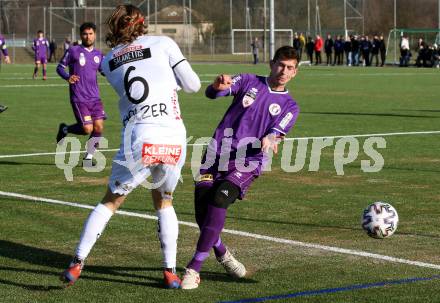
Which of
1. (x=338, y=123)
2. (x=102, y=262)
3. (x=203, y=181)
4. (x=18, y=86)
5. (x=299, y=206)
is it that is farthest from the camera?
(x=18, y=86)

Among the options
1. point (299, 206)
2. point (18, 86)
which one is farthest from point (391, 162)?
point (18, 86)

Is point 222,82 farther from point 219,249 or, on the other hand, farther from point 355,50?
point 355,50

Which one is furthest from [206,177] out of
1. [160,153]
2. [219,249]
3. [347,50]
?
[347,50]

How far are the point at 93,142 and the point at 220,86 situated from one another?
298 inches

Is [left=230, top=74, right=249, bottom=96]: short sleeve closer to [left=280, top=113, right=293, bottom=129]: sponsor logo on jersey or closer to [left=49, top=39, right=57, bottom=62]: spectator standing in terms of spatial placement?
[left=280, top=113, right=293, bottom=129]: sponsor logo on jersey

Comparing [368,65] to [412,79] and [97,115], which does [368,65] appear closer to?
[412,79]

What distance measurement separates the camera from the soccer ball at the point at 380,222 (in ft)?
27.6

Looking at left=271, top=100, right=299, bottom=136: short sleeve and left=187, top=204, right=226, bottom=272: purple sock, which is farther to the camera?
left=271, top=100, right=299, bottom=136: short sleeve

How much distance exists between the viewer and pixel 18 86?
38.3 meters

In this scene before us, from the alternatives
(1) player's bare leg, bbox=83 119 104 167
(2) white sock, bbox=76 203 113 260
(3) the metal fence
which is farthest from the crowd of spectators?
(2) white sock, bbox=76 203 113 260

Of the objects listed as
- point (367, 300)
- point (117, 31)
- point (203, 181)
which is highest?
point (117, 31)

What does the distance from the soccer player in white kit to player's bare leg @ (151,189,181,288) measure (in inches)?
5.0

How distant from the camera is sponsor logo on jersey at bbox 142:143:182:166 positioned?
6988 mm

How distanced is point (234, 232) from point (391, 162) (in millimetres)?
5934
